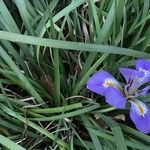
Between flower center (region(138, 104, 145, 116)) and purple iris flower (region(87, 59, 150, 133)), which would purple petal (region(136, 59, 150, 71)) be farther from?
flower center (region(138, 104, 145, 116))

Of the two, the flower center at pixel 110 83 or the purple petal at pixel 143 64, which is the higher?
the purple petal at pixel 143 64

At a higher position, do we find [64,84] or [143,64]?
[143,64]

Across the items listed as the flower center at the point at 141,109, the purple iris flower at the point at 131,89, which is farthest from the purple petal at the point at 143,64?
the flower center at the point at 141,109

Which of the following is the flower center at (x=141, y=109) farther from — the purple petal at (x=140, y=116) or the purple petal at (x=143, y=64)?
the purple petal at (x=143, y=64)

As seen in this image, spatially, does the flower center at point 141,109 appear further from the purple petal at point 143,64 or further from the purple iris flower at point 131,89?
the purple petal at point 143,64

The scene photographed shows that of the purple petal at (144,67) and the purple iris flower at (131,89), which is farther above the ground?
the purple petal at (144,67)

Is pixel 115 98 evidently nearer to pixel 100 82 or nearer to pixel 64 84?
pixel 100 82

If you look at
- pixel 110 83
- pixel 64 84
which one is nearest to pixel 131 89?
pixel 110 83
